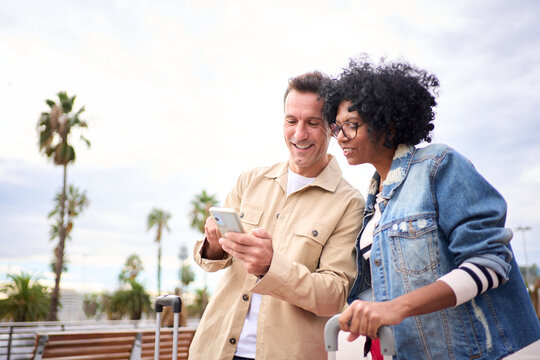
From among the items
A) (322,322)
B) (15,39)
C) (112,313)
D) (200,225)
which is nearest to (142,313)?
(112,313)

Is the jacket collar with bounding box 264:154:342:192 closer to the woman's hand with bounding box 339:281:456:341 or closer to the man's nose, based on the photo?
the man's nose

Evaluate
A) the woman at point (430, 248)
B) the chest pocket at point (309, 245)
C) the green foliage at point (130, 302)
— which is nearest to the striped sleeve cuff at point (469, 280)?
the woman at point (430, 248)

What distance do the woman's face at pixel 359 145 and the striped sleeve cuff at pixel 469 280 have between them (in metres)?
0.70

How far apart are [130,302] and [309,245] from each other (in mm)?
34457

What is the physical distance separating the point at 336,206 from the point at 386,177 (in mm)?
595

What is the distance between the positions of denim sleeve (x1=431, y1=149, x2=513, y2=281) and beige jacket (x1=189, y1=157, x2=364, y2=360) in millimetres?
748

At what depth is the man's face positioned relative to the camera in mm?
2711

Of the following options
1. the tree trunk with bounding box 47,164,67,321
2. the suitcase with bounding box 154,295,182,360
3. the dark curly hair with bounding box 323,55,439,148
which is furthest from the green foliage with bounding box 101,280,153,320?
the dark curly hair with bounding box 323,55,439,148

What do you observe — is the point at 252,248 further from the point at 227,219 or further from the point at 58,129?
the point at 58,129

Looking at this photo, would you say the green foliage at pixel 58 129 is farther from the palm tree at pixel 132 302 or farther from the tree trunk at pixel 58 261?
the palm tree at pixel 132 302

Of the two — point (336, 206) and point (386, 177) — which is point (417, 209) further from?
point (336, 206)

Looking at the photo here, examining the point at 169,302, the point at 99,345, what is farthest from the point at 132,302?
the point at 169,302

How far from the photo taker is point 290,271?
6.98ft

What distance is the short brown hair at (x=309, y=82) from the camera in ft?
8.95
